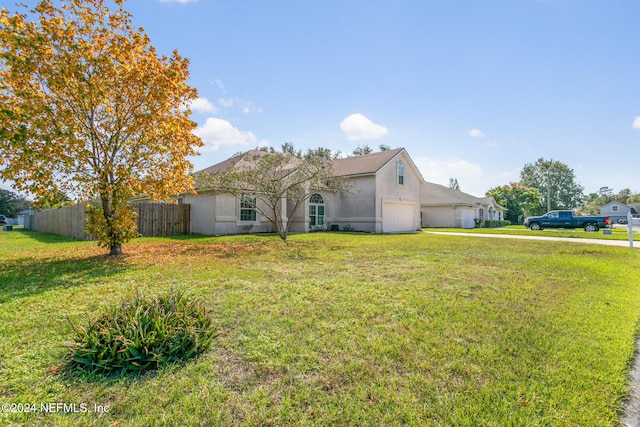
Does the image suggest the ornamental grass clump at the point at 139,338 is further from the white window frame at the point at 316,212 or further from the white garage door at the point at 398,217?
the white garage door at the point at 398,217

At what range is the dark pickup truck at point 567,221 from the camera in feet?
75.6

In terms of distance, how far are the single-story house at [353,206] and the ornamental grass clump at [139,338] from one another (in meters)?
14.0

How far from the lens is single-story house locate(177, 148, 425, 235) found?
17.3m

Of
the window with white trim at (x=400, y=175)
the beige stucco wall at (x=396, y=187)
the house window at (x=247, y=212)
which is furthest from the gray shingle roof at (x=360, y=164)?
the house window at (x=247, y=212)

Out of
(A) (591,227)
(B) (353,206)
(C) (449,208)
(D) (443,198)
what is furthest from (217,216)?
(A) (591,227)

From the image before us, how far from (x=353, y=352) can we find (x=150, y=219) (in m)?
16.9

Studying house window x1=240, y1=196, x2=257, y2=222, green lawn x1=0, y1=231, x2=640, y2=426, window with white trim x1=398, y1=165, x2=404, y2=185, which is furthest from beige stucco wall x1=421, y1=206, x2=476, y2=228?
green lawn x1=0, y1=231, x2=640, y2=426

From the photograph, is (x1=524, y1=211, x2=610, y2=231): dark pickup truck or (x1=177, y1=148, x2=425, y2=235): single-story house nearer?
(x1=177, y1=148, x2=425, y2=235): single-story house

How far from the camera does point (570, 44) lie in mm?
11211

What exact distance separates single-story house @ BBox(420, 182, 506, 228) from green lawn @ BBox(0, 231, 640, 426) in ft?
83.4

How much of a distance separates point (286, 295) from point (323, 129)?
703 inches

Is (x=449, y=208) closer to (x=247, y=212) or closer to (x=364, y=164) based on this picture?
(x=364, y=164)

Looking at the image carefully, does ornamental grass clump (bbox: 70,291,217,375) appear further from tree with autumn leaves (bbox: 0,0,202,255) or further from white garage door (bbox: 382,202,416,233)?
white garage door (bbox: 382,202,416,233)

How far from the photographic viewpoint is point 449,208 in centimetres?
3111
